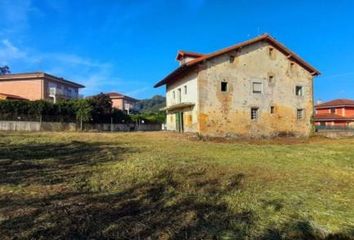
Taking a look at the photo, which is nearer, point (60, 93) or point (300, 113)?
point (300, 113)

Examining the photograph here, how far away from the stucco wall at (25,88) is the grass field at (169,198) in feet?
162

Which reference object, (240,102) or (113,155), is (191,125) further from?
(113,155)

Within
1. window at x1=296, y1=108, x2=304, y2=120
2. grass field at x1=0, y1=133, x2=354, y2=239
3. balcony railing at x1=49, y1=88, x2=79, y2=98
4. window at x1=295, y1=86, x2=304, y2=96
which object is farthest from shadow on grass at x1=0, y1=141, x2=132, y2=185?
balcony railing at x1=49, y1=88, x2=79, y2=98

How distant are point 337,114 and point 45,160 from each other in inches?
2521

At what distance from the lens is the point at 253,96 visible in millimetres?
30656

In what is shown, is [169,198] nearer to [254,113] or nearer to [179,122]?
[254,113]

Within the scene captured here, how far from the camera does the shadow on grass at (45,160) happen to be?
997cm

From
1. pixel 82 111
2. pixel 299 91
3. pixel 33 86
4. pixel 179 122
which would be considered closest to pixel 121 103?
pixel 33 86

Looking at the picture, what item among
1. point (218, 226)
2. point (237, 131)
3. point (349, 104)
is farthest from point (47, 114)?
point (349, 104)

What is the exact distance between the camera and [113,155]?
549 inches

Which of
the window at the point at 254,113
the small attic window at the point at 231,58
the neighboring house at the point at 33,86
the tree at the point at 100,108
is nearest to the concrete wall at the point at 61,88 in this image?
the neighboring house at the point at 33,86

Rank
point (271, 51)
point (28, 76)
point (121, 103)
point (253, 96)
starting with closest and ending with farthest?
1. point (253, 96)
2. point (271, 51)
3. point (28, 76)
4. point (121, 103)

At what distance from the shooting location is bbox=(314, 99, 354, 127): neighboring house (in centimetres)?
6450

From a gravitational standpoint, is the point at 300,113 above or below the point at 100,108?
below
